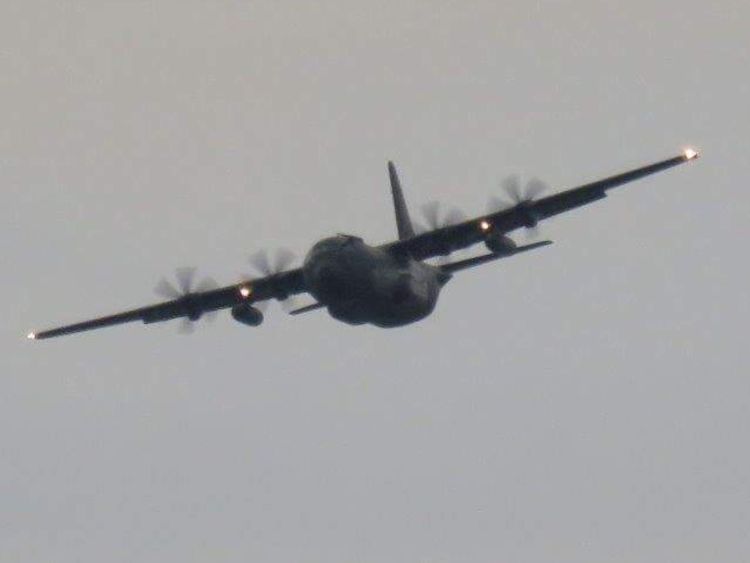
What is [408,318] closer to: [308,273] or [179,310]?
[308,273]

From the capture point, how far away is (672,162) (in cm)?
7800

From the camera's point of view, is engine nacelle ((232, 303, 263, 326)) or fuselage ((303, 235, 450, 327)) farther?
engine nacelle ((232, 303, 263, 326))

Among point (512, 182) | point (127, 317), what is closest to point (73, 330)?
point (127, 317)

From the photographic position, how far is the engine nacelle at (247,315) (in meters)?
87.0

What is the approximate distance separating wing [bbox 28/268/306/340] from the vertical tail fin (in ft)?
14.0

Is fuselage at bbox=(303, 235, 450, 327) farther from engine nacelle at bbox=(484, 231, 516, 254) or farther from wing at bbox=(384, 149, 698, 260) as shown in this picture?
engine nacelle at bbox=(484, 231, 516, 254)

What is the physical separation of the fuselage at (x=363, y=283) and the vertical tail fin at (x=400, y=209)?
14.5 feet

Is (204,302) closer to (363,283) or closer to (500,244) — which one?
(363,283)

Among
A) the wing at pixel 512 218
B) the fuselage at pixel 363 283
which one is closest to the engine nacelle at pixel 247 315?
the fuselage at pixel 363 283

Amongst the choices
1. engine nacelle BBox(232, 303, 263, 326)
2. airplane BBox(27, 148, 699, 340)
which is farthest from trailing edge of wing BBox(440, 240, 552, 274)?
engine nacelle BBox(232, 303, 263, 326)

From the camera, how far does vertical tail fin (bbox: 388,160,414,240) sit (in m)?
86.9

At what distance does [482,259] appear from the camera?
82500mm

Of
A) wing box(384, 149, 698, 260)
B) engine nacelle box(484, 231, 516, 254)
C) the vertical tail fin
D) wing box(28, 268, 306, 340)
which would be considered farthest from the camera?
wing box(28, 268, 306, 340)

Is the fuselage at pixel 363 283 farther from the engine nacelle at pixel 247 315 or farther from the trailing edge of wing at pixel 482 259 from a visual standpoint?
the engine nacelle at pixel 247 315
